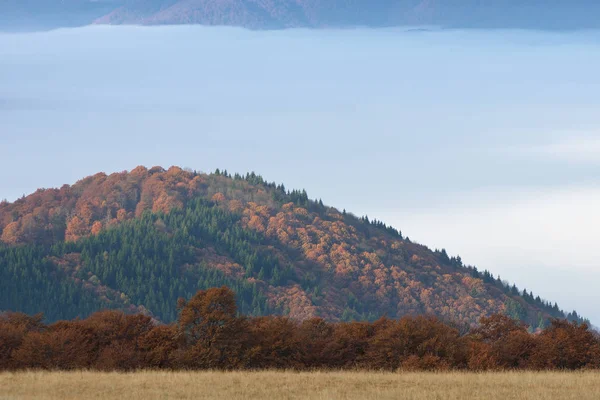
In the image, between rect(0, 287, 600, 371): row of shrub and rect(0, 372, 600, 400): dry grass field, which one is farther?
rect(0, 287, 600, 371): row of shrub

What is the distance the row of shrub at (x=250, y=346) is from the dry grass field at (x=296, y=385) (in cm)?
668

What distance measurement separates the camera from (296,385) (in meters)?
43.7

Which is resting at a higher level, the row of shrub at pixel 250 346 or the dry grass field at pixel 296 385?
the row of shrub at pixel 250 346

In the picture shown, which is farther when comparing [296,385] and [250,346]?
[250,346]

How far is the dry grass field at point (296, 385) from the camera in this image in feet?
135

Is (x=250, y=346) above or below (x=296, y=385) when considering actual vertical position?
above

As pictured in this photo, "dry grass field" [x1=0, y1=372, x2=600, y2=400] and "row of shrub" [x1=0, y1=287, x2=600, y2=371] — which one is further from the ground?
"row of shrub" [x1=0, y1=287, x2=600, y2=371]

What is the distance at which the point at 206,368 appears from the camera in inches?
2152

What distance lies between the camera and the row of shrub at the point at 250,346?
179 ft

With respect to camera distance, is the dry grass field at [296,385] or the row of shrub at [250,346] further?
the row of shrub at [250,346]

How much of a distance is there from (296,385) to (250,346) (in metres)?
13.7

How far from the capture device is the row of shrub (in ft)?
179

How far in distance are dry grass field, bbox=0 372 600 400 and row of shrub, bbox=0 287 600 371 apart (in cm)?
668

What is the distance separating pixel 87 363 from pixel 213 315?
22.2 feet
